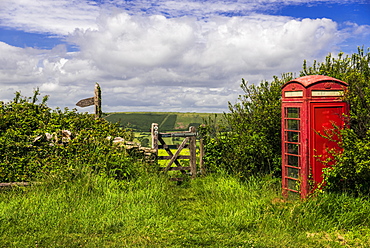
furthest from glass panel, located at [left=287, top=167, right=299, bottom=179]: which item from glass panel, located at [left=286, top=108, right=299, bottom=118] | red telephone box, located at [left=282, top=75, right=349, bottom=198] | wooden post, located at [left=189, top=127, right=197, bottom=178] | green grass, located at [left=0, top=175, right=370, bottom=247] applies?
wooden post, located at [left=189, top=127, right=197, bottom=178]

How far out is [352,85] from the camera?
859 centimetres

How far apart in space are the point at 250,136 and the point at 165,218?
4.29m

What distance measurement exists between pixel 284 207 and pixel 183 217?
2381 mm

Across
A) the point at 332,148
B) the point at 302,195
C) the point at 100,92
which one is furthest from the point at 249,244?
the point at 100,92

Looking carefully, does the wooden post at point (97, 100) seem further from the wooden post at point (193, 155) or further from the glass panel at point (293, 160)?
the glass panel at point (293, 160)

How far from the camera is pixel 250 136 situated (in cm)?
1073

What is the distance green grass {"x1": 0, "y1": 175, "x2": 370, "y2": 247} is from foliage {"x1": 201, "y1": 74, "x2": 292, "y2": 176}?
153cm

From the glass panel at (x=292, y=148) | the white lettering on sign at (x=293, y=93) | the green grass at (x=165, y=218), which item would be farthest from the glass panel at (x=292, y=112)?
the green grass at (x=165, y=218)

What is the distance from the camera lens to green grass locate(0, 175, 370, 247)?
22.1 ft

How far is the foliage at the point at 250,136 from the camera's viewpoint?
10.6 m

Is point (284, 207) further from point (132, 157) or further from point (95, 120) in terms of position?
point (95, 120)

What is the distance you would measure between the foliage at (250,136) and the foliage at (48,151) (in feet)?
10.6

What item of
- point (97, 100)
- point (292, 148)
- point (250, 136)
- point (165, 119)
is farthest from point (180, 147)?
point (165, 119)

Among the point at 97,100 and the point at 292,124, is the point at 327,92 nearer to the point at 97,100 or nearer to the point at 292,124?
the point at 292,124
